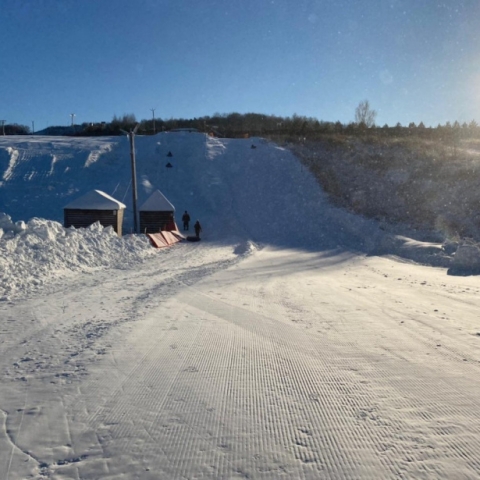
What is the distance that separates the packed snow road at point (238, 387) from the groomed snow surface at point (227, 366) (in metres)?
0.02

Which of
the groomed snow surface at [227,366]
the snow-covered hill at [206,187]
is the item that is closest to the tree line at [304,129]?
the snow-covered hill at [206,187]

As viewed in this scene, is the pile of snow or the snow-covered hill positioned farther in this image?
the snow-covered hill

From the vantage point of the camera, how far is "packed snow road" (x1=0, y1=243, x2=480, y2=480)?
3252 mm

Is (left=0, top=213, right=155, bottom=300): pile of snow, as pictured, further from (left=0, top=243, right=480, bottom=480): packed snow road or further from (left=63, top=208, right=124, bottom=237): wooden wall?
(left=63, top=208, right=124, bottom=237): wooden wall

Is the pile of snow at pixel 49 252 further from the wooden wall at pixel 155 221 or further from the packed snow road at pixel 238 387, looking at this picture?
the wooden wall at pixel 155 221

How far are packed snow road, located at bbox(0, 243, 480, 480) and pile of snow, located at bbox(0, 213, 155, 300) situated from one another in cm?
119

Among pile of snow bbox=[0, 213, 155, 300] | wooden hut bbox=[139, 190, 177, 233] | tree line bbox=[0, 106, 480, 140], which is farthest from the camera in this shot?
tree line bbox=[0, 106, 480, 140]

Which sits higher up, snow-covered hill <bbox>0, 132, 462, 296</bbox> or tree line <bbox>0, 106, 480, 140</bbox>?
tree line <bbox>0, 106, 480, 140</bbox>

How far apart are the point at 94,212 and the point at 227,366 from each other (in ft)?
68.8

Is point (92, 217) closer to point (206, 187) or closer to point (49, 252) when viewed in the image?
point (49, 252)

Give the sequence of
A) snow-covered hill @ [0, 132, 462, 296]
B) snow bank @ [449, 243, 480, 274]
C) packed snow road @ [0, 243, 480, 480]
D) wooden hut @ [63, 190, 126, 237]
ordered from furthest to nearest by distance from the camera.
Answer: snow-covered hill @ [0, 132, 462, 296] < wooden hut @ [63, 190, 126, 237] < snow bank @ [449, 243, 480, 274] < packed snow road @ [0, 243, 480, 480]

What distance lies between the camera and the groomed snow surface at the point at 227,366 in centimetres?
329

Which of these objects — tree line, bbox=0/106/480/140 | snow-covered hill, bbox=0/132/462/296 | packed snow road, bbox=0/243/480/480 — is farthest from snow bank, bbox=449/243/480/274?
tree line, bbox=0/106/480/140

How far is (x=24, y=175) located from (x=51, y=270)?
30047 mm
